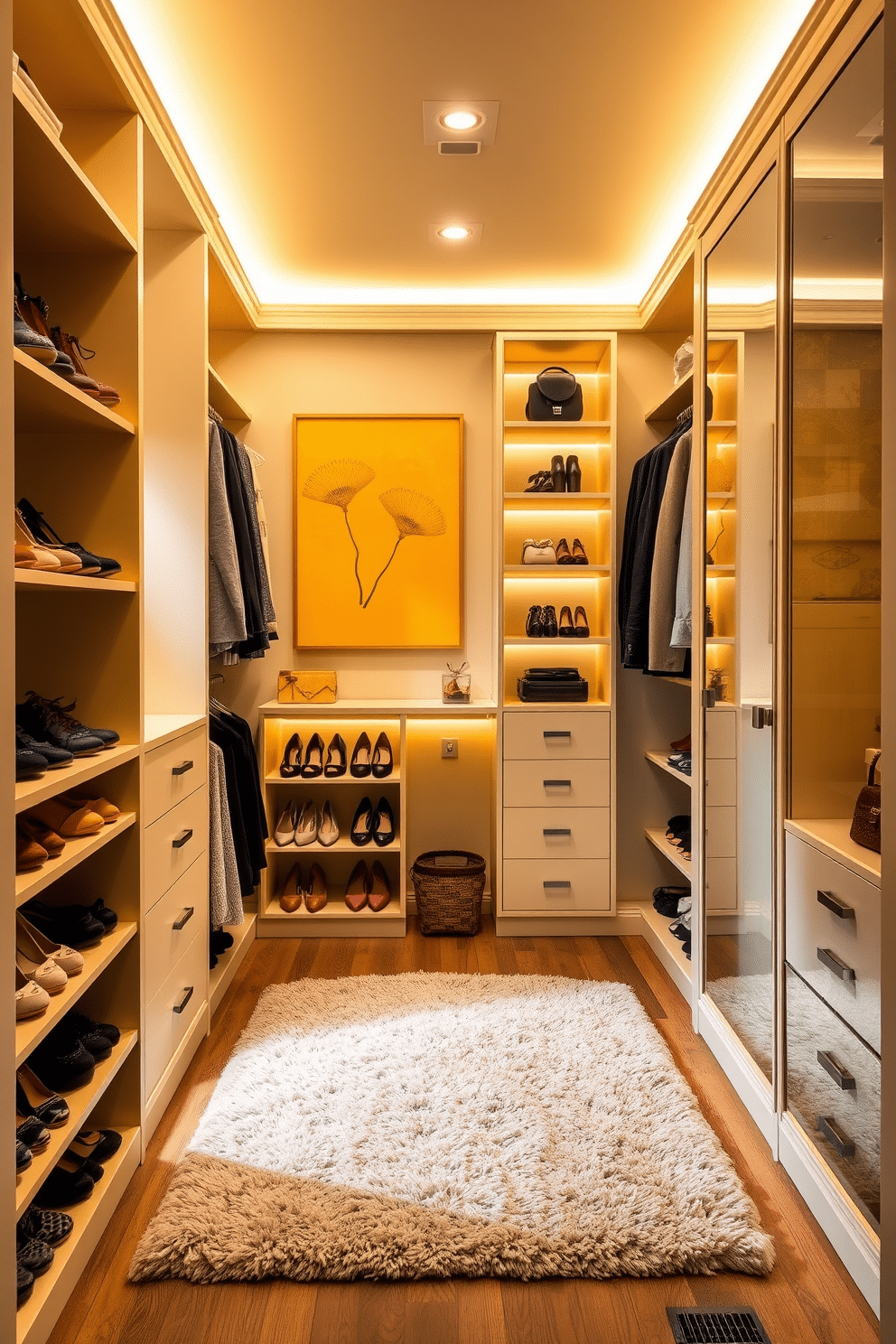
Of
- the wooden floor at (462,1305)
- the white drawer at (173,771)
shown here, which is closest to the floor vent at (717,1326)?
the wooden floor at (462,1305)

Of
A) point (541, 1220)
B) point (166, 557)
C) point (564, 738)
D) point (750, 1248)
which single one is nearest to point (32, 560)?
point (166, 557)

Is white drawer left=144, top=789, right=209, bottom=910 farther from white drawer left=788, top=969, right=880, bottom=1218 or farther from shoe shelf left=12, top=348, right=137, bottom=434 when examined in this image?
white drawer left=788, top=969, right=880, bottom=1218

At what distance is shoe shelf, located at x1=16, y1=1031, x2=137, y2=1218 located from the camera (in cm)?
147

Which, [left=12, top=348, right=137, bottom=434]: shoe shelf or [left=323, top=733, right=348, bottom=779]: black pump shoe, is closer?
[left=12, top=348, right=137, bottom=434]: shoe shelf

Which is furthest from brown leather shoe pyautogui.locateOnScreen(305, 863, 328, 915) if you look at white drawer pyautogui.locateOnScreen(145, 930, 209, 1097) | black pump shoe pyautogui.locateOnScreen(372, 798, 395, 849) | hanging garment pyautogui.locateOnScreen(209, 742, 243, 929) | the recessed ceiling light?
the recessed ceiling light

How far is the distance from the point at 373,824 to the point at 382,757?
0.29m

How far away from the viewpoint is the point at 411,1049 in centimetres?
260

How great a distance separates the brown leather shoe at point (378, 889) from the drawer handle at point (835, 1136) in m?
2.14

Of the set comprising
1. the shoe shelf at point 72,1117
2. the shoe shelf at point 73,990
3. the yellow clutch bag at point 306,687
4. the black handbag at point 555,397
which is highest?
the black handbag at point 555,397

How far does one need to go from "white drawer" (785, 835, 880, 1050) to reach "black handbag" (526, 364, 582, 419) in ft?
7.52

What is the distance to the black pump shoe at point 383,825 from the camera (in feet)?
12.3

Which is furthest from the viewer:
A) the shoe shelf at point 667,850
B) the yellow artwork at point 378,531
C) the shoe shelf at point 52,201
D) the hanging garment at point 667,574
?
the yellow artwork at point 378,531

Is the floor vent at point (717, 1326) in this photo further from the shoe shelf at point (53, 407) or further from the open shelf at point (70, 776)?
the shoe shelf at point (53, 407)

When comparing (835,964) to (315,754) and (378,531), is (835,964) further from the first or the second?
(378,531)
